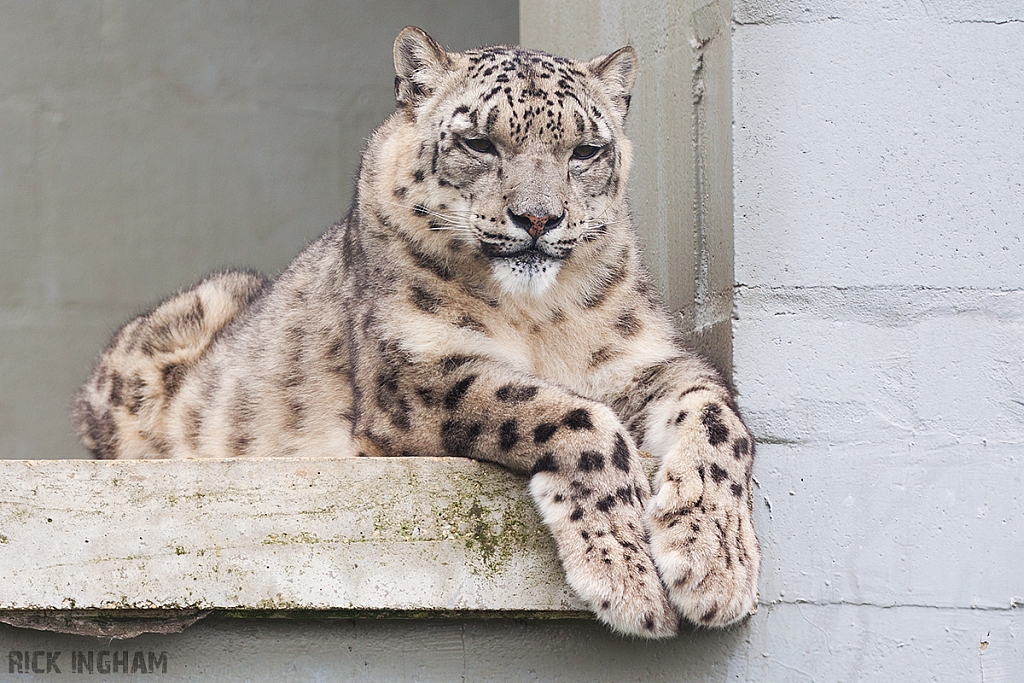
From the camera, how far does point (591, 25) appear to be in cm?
400

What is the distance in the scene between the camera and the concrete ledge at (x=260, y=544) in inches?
102

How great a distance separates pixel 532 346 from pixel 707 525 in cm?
66

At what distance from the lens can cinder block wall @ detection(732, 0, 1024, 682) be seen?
2869mm

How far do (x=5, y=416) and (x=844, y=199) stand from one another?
13.3 ft

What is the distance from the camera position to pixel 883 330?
299 cm

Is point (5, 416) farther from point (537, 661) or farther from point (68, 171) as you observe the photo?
point (537, 661)

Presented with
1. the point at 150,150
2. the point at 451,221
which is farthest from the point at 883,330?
the point at 150,150

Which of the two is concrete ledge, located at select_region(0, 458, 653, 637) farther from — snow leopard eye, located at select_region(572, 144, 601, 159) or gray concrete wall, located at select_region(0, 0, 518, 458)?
gray concrete wall, located at select_region(0, 0, 518, 458)

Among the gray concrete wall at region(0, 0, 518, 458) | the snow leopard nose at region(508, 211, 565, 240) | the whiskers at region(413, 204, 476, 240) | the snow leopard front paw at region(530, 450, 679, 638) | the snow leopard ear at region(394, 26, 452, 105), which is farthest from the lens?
the gray concrete wall at region(0, 0, 518, 458)

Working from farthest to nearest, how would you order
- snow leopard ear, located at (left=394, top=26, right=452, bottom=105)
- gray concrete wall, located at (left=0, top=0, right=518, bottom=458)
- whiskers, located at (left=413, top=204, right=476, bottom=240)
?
1. gray concrete wall, located at (left=0, top=0, right=518, bottom=458)
2. snow leopard ear, located at (left=394, top=26, right=452, bottom=105)
3. whiskers, located at (left=413, top=204, right=476, bottom=240)

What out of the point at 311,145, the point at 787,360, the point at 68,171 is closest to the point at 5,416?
the point at 68,171

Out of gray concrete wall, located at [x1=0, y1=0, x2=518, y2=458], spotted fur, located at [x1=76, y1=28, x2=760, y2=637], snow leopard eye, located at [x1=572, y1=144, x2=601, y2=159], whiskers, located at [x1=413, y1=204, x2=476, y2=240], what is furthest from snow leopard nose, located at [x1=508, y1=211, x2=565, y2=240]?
gray concrete wall, located at [x1=0, y1=0, x2=518, y2=458]

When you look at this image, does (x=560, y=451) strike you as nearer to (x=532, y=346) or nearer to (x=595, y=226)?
(x=532, y=346)

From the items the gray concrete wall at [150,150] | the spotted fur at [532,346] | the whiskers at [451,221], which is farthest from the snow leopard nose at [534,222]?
the gray concrete wall at [150,150]
